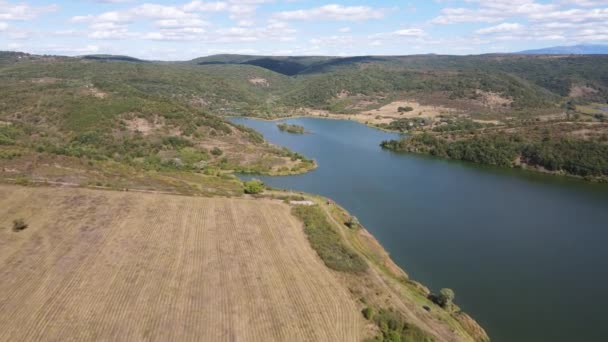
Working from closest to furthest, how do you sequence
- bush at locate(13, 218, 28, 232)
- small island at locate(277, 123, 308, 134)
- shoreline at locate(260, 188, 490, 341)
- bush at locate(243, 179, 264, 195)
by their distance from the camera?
shoreline at locate(260, 188, 490, 341)
bush at locate(13, 218, 28, 232)
bush at locate(243, 179, 264, 195)
small island at locate(277, 123, 308, 134)

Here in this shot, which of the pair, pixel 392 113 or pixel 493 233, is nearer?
pixel 493 233

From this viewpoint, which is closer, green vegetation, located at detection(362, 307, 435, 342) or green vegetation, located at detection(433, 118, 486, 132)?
green vegetation, located at detection(362, 307, 435, 342)

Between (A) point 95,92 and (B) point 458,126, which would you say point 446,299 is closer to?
(B) point 458,126

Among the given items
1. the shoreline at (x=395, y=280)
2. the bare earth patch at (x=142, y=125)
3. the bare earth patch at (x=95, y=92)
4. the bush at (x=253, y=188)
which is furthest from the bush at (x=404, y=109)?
the bush at (x=253, y=188)

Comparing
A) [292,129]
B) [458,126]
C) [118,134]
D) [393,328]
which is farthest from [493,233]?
[292,129]

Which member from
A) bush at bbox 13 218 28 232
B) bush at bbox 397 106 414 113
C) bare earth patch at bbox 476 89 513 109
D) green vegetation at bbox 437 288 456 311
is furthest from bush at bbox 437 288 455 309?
bare earth patch at bbox 476 89 513 109

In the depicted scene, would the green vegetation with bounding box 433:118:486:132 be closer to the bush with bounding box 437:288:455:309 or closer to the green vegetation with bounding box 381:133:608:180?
the green vegetation with bounding box 381:133:608:180

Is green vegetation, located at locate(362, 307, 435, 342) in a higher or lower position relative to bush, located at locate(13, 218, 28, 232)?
lower
